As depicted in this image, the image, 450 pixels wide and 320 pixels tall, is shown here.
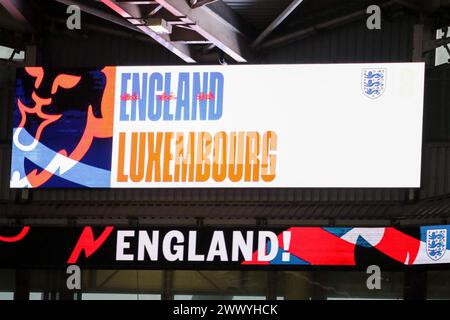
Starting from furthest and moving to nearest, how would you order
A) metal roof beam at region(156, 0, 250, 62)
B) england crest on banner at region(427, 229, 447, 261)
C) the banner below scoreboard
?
1. the banner below scoreboard
2. metal roof beam at region(156, 0, 250, 62)
3. england crest on banner at region(427, 229, 447, 261)

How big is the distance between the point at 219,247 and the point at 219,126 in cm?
287

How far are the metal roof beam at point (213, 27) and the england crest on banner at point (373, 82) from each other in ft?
10.1

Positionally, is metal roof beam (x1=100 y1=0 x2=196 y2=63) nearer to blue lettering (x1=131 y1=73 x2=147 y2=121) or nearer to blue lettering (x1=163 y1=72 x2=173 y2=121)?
blue lettering (x1=163 y1=72 x2=173 y2=121)

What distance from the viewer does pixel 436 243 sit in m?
23.1

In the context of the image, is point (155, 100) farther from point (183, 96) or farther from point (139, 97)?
point (183, 96)

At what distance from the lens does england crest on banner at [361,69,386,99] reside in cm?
2489

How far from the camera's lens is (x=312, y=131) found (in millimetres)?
25031

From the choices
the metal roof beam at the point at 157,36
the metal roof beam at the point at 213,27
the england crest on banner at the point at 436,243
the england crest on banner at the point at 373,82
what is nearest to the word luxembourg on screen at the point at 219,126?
the england crest on banner at the point at 373,82

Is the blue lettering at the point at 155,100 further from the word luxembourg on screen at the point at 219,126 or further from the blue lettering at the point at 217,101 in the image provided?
the blue lettering at the point at 217,101

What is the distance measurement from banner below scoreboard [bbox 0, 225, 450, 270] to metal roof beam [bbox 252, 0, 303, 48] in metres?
4.73

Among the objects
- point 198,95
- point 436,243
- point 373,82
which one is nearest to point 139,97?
point 198,95

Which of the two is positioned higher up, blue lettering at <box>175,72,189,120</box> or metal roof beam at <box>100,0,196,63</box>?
metal roof beam at <box>100,0,196,63</box>

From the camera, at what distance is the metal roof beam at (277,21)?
2405 centimetres

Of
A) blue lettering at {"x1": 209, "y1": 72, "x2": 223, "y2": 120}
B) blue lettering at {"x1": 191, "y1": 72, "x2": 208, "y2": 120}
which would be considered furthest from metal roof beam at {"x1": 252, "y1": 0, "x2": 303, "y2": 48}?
blue lettering at {"x1": 191, "y1": 72, "x2": 208, "y2": 120}
